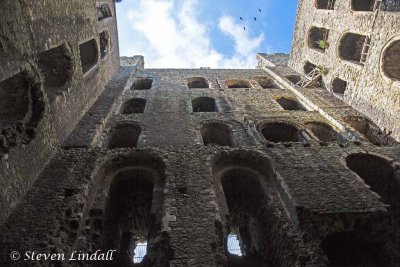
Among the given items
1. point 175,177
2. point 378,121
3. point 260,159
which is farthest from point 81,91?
point 378,121

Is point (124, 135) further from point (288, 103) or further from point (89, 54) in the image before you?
point (288, 103)

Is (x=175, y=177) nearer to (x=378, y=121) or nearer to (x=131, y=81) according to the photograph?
(x=378, y=121)

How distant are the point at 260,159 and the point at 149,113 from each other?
5389 mm

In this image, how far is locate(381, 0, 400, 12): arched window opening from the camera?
12.0 m

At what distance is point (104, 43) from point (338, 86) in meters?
11.7

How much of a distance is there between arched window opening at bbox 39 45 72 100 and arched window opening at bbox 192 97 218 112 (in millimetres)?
6151

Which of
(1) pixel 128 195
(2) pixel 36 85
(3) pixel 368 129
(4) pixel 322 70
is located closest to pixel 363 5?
(4) pixel 322 70

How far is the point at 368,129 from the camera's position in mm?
12188

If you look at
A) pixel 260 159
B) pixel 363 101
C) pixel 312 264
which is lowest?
pixel 312 264

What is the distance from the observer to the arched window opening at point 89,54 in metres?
13.3

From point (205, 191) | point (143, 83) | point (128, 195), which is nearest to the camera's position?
point (205, 191)

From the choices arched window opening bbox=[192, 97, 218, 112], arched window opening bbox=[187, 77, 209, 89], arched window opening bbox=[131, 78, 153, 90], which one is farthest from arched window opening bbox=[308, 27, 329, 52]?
arched window opening bbox=[131, 78, 153, 90]

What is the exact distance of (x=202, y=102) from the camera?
50.3ft

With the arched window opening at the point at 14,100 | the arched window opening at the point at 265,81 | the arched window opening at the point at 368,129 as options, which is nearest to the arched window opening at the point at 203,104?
the arched window opening at the point at 265,81
